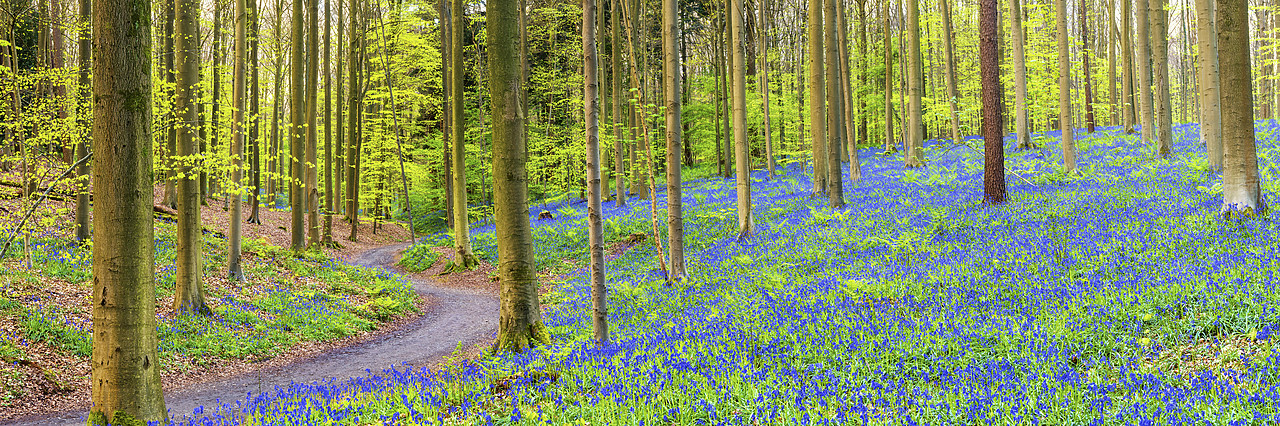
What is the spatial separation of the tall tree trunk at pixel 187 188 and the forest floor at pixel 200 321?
47cm

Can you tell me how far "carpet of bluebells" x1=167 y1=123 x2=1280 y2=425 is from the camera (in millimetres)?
4266

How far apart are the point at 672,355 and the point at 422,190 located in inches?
1244

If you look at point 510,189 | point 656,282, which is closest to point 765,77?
point 656,282

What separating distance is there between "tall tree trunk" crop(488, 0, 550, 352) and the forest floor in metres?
3.88

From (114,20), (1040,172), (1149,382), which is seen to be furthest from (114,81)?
(1040,172)

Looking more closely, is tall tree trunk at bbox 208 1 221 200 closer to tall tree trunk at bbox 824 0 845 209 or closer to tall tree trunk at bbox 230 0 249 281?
tall tree trunk at bbox 230 0 249 281

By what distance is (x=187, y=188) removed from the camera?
429 inches

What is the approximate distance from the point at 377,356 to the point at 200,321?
3105mm

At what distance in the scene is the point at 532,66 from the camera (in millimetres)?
35094

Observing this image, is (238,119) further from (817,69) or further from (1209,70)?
(1209,70)

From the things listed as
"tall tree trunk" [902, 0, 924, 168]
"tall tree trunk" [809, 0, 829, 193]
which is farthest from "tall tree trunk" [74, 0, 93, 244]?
"tall tree trunk" [902, 0, 924, 168]

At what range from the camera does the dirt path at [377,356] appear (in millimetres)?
7678

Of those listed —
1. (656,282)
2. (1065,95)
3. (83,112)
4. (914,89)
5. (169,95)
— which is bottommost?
(656,282)

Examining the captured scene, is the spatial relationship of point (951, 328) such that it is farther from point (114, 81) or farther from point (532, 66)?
point (532, 66)
